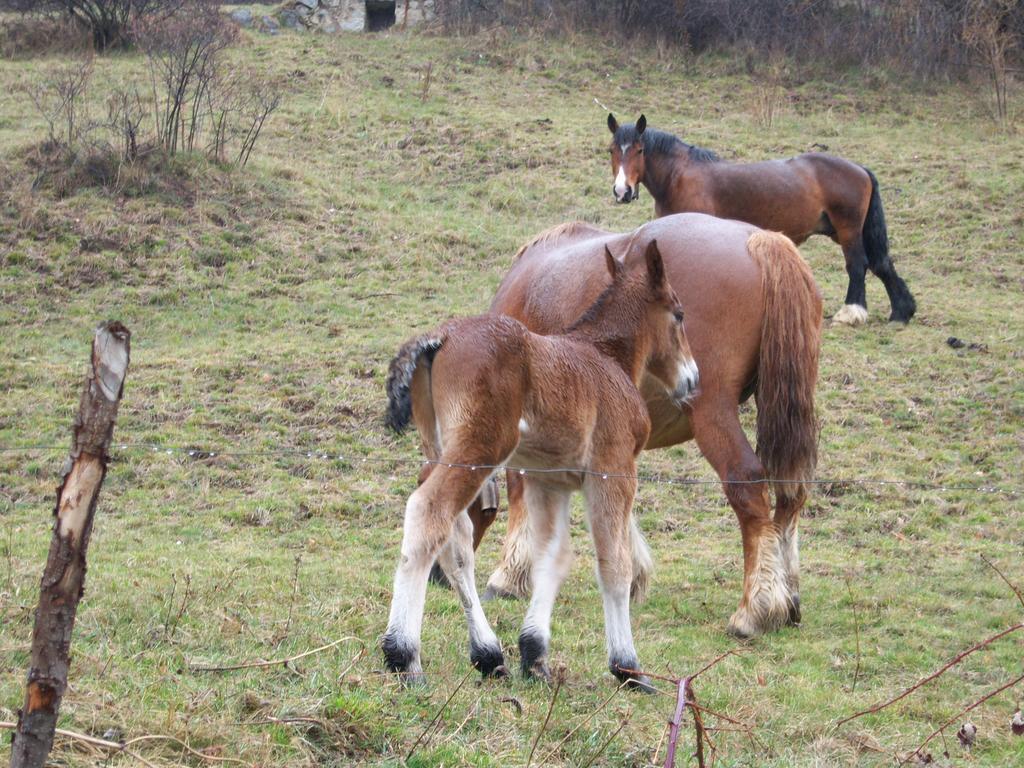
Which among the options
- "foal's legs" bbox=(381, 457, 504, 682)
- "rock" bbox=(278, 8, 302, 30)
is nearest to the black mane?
"foal's legs" bbox=(381, 457, 504, 682)

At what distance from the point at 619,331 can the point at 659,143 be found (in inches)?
294

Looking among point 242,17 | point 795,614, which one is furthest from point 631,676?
point 242,17

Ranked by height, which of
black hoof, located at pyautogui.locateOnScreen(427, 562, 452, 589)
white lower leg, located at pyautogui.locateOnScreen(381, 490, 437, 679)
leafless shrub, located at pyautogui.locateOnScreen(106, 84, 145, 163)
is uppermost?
leafless shrub, located at pyautogui.locateOnScreen(106, 84, 145, 163)

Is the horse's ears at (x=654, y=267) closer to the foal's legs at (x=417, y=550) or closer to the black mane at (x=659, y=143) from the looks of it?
the foal's legs at (x=417, y=550)

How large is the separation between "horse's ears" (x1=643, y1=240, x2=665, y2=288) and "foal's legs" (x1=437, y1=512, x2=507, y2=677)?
1.66 metres

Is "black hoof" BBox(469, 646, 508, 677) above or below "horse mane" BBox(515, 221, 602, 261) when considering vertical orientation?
below

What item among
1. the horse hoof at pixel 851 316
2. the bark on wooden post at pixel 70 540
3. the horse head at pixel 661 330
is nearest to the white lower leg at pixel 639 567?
the horse head at pixel 661 330

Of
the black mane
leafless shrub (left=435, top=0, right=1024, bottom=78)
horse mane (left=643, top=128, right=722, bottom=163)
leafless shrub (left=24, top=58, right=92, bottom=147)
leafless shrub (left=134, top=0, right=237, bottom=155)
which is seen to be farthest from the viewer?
leafless shrub (left=435, top=0, right=1024, bottom=78)

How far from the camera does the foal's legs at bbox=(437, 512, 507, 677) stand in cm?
462

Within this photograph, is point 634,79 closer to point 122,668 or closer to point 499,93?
point 499,93

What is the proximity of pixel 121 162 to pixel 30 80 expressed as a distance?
6813mm

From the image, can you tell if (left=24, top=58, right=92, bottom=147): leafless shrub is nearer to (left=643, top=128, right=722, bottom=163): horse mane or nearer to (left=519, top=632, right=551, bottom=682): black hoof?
(left=643, top=128, right=722, bottom=163): horse mane

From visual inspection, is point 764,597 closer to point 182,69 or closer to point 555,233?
point 555,233

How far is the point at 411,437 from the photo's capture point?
9.91 meters
